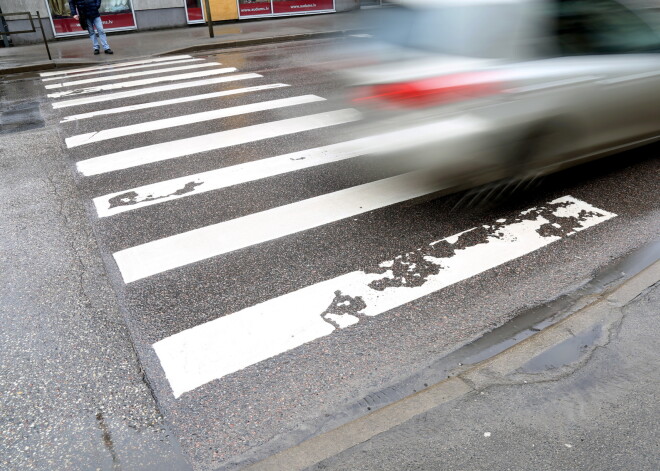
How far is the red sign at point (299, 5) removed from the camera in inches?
849

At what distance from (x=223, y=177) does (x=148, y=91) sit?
17.6 ft

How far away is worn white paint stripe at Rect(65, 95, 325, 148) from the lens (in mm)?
7869

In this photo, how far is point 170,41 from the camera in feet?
55.6

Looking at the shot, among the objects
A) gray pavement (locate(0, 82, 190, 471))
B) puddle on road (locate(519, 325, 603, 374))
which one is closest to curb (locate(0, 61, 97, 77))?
gray pavement (locate(0, 82, 190, 471))

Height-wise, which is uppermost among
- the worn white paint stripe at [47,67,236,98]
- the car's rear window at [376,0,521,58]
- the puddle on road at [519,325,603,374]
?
the car's rear window at [376,0,521,58]

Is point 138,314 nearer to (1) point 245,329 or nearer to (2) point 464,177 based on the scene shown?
(1) point 245,329

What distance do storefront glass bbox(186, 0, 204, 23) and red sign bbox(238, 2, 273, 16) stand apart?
1.44 meters

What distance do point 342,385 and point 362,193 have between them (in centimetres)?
273

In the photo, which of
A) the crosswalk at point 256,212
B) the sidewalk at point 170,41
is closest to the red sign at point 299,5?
the sidewalk at point 170,41

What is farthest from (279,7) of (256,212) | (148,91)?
(256,212)

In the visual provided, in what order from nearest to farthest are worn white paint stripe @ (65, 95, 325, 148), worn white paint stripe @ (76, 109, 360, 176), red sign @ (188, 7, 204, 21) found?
worn white paint stripe @ (76, 109, 360, 176) → worn white paint stripe @ (65, 95, 325, 148) → red sign @ (188, 7, 204, 21)

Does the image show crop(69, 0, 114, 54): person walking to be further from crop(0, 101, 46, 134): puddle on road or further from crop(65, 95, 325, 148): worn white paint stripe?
crop(65, 95, 325, 148): worn white paint stripe

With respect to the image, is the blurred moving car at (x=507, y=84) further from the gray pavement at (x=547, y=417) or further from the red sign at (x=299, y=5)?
the red sign at (x=299, y=5)

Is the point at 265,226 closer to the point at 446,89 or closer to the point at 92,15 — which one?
the point at 446,89
